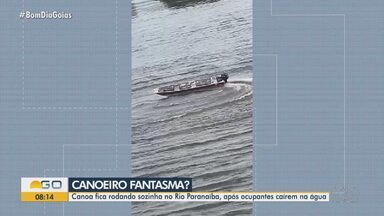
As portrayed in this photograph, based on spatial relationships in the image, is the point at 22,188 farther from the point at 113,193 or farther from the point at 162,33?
the point at 162,33

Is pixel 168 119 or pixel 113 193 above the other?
pixel 168 119

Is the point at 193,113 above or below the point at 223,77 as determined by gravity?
below

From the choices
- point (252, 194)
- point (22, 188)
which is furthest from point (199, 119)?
point (22, 188)

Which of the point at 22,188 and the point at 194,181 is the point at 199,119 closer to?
the point at 194,181

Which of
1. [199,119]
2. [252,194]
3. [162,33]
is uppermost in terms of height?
[162,33]

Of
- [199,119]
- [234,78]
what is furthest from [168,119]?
[234,78]

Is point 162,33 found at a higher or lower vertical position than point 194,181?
higher
